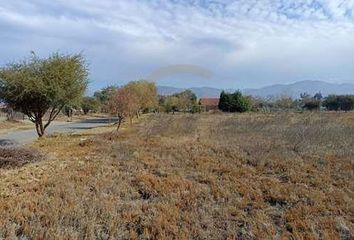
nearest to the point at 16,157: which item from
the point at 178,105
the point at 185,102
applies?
the point at 178,105

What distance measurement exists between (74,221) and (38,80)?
19178 millimetres

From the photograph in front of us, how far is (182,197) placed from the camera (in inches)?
393

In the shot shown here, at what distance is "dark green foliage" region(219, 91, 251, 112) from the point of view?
87938 mm

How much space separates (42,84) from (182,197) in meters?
18.0

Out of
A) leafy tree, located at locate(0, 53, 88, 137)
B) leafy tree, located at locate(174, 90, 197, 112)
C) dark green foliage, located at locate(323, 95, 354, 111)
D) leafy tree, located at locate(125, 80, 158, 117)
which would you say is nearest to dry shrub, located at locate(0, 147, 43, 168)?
leafy tree, located at locate(0, 53, 88, 137)

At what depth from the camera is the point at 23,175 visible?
1286cm

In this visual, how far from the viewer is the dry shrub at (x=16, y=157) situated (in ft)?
47.6

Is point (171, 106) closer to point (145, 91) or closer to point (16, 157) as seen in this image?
point (145, 91)

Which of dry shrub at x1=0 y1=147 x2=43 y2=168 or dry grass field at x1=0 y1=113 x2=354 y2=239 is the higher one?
dry shrub at x1=0 y1=147 x2=43 y2=168

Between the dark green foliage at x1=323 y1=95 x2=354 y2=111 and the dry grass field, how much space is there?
9525cm

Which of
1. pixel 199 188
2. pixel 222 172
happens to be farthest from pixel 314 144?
pixel 199 188

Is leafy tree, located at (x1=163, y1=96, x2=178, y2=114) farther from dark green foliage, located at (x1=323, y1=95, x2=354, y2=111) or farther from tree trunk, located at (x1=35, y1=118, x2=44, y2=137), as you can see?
tree trunk, located at (x1=35, y1=118, x2=44, y2=137)

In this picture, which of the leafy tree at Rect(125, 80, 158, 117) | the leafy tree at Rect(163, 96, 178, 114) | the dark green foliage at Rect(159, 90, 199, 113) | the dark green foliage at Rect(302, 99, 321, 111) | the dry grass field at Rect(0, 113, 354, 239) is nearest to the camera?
the dry grass field at Rect(0, 113, 354, 239)

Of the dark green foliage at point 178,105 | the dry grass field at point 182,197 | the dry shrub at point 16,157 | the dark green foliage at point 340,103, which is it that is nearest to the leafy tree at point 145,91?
the dark green foliage at point 178,105
